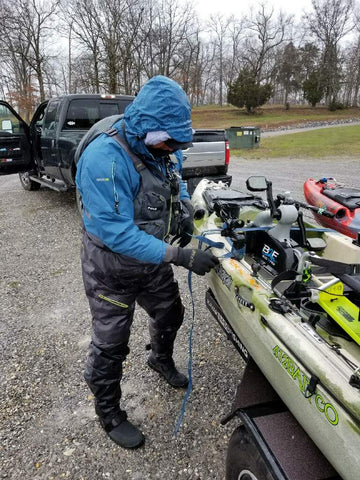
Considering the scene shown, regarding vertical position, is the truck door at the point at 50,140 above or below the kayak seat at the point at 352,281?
above

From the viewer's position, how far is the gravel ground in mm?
2248

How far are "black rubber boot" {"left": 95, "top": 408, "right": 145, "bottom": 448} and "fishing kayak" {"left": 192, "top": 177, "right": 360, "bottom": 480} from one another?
91 cm

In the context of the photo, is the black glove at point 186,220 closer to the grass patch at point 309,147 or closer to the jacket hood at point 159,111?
the jacket hood at point 159,111

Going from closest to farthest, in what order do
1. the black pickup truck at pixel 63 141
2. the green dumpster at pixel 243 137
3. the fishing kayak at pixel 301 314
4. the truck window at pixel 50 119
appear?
the fishing kayak at pixel 301 314
the black pickup truck at pixel 63 141
the truck window at pixel 50 119
the green dumpster at pixel 243 137

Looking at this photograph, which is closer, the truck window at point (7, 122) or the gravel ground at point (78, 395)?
the gravel ground at point (78, 395)

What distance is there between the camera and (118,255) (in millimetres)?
2127

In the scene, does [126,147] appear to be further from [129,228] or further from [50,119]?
[50,119]

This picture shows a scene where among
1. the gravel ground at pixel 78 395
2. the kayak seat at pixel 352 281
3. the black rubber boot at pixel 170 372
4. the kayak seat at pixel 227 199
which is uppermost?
the kayak seat at pixel 227 199

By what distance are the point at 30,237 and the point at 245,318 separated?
5075mm

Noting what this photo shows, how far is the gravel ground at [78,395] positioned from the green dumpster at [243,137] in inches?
571

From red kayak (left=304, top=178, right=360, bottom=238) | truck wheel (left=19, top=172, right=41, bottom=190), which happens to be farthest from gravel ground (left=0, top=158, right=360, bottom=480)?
truck wheel (left=19, top=172, right=41, bottom=190)

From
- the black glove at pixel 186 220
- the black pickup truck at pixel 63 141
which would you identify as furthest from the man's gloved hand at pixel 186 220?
the black pickup truck at pixel 63 141

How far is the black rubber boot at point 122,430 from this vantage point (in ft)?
7.67

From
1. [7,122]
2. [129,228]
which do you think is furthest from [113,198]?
[7,122]
